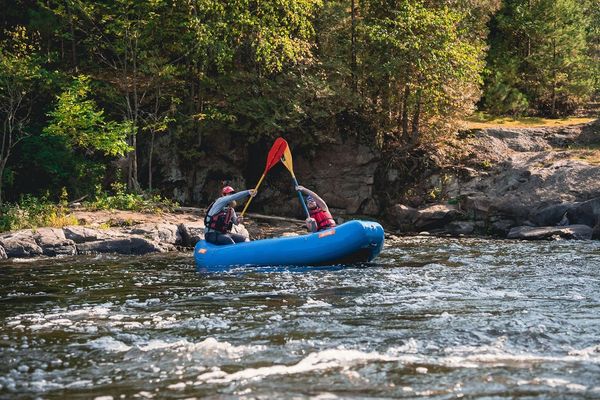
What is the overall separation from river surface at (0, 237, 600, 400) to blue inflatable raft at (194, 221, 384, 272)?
555 millimetres

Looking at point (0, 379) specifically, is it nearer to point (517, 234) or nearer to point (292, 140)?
point (517, 234)

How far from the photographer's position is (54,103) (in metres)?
19.1

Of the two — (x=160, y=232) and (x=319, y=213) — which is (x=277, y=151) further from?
(x=319, y=213)

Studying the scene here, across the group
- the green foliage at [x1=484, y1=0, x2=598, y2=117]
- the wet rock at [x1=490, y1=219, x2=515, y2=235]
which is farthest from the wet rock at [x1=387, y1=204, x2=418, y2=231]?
the green foliage at [x1=484, y1=0, x2=598, y2=117]

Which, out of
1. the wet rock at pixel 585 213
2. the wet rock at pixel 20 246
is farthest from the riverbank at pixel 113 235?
the wet rock at pixel 585 213

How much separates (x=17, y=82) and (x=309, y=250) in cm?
936

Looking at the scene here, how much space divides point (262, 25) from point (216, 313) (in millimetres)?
13820

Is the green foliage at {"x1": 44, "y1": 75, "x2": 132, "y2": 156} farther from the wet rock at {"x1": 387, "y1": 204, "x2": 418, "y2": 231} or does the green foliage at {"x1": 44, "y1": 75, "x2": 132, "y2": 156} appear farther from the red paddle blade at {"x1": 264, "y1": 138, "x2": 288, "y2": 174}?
the wet rock at {"x1": 387, "y1": 204, "x2": 418, "y2": 231}

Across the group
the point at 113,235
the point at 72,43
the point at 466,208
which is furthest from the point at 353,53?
the point at 113,235

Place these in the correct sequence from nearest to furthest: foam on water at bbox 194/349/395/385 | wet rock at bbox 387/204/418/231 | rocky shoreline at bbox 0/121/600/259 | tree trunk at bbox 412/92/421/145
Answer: foam on water at bbox 194/349/395/385 < rocky shoreline at bbox 0/121/600/259 < wet rock at bbox 387/204/418/231 < tree trunk at bbox 412/92/421/145

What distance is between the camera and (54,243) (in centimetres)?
1412

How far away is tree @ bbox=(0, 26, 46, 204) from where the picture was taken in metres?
16.8

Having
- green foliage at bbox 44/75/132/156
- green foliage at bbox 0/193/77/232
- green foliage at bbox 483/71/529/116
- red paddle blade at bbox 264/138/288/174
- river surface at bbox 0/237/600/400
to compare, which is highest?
green foliage at bbox 483/71/529/116

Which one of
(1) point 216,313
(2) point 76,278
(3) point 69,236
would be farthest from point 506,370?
(3) point 69,236
